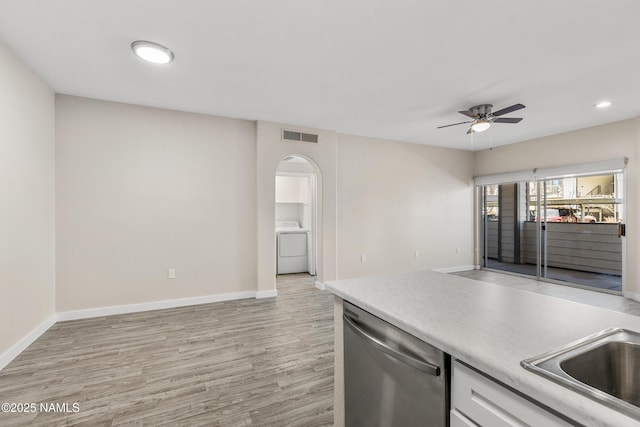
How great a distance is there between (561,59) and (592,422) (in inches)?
128

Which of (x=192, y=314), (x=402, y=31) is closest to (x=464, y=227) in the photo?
(x=402, y=31)

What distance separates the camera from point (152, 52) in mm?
2551

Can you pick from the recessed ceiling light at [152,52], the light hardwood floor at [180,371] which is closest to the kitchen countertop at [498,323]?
the light hardwood floor at [180,371]

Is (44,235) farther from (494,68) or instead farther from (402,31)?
(494,68)

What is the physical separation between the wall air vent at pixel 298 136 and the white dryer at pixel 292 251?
218 cm

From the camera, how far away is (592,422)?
62 centimetres

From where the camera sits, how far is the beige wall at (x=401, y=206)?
536cm

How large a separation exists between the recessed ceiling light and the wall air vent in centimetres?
212

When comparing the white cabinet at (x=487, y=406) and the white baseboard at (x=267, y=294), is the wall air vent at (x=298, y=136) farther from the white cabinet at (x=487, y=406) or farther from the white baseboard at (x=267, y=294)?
the white cabinet at (x=487, y=406)

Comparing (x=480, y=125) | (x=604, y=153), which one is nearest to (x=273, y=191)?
(x=480, y=125)

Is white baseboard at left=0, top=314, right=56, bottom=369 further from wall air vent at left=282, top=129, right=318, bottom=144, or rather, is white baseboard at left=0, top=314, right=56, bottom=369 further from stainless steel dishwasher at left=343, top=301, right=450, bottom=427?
wall air vent at left=282, top=129, right=318, bottom=144

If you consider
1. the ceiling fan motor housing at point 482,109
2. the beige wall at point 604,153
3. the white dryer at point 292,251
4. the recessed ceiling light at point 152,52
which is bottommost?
the white dryer at point 292,251

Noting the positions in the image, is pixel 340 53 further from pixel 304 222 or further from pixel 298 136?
pixel 304 222

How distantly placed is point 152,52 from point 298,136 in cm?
247
